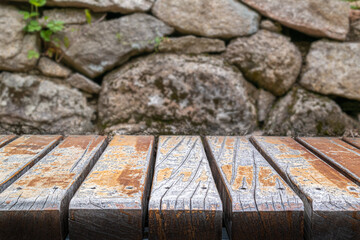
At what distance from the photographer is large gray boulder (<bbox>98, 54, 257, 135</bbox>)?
1892 mm

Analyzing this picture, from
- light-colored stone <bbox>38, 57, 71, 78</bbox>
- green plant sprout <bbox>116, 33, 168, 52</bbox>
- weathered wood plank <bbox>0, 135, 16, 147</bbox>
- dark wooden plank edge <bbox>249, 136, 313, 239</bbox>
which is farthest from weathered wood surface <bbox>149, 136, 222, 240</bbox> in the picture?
light-colored stone <bbox>38, 57, 71, 78</bbox>

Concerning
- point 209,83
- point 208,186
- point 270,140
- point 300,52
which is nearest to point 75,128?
point 209,83

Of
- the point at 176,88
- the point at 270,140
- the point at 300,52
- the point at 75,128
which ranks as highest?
the point at 300,52

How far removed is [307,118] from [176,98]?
84cm

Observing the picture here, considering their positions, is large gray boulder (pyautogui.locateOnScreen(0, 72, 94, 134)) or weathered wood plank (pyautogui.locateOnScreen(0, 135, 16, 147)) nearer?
weathered wood plank (pyautogui.locateOnScreen(0, 135, 16, 147))

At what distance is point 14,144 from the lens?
1.26m

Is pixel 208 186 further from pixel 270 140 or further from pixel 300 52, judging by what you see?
pixel 300 52

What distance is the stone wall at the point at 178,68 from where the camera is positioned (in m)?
1.87

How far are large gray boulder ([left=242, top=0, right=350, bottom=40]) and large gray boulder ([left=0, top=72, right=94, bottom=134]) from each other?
1.30m

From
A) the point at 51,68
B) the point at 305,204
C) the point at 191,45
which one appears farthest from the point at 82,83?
the point at 305,204

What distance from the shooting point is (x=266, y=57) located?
195cm

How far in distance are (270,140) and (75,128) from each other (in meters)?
1.20

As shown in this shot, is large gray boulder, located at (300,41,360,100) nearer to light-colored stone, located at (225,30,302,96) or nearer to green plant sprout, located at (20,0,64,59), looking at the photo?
light-colored stone, located at (225,30,302,96)

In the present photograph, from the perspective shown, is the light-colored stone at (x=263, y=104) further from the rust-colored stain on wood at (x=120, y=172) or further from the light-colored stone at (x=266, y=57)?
the rust-colored stain on wood at (x=120, y=172)
